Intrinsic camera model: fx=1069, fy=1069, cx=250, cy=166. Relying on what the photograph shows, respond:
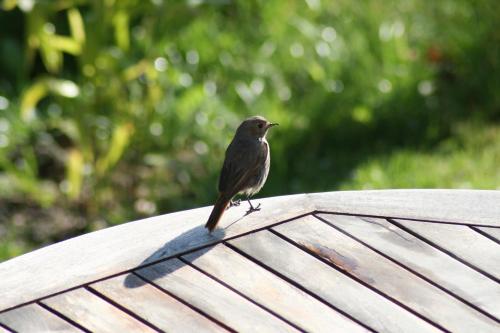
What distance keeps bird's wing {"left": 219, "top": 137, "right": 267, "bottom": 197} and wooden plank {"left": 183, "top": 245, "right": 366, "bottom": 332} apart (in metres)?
0.67

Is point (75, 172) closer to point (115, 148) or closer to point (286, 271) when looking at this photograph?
point (115, 148)

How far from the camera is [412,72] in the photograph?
7.14m

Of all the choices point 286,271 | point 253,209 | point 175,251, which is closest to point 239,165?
point 253,209

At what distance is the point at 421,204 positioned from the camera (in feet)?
10.8

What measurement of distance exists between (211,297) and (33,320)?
0.45 metres

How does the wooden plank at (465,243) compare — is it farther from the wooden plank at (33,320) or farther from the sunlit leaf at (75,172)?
the sunlit leaf at (75,172)

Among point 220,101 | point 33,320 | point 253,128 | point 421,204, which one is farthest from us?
point 220,101

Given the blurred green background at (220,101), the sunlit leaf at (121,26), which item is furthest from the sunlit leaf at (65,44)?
the sunlit leaf at (121,26)

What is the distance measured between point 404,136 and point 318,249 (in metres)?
4.07

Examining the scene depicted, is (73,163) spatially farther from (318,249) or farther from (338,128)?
(318,249)

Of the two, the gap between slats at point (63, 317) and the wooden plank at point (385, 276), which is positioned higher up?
the wooden plank at point (385, 276)

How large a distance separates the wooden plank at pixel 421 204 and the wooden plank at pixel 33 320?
0.94 metres

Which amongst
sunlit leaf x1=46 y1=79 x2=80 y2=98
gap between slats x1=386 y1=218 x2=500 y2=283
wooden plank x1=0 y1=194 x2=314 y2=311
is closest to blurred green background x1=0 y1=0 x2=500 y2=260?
sunlit leaf x1=46 y1=79 x2=80 y2=98

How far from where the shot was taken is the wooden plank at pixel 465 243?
9.75ft
